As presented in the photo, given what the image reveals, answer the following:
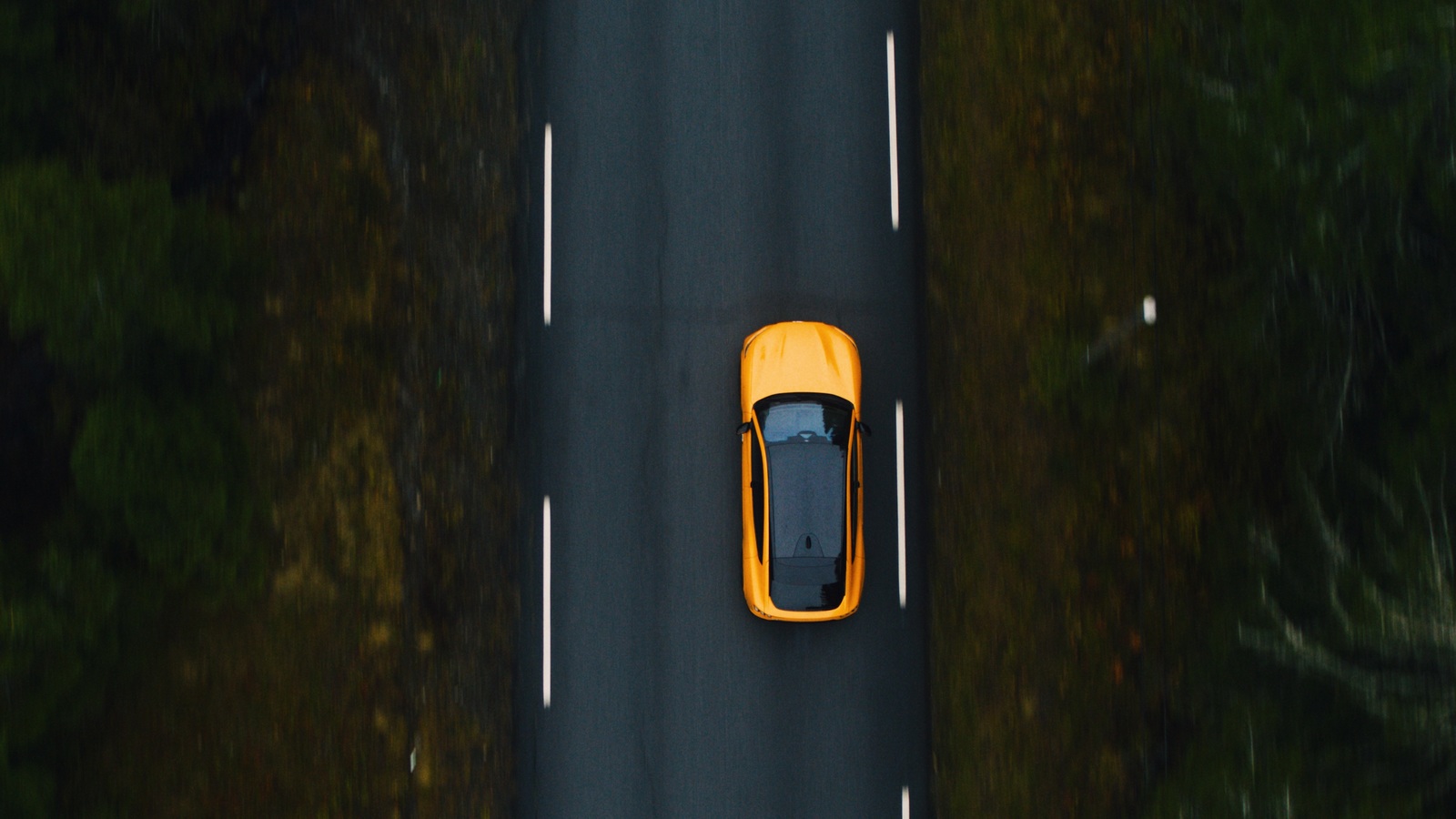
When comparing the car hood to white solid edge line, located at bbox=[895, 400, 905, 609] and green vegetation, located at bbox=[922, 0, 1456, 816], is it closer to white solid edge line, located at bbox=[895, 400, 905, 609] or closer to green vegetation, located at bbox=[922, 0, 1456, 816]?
white solid edge line, located at bbox=[895, 400, 905, 609]

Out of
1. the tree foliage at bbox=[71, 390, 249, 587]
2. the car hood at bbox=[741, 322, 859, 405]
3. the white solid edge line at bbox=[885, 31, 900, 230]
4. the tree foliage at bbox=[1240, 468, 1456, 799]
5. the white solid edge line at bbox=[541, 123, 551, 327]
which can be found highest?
the white solid edge line at bbox=[885, 31, 900, 230]

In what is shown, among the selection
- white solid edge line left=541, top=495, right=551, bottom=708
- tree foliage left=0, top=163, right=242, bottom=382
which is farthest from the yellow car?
tree foliage left=0, top=163, right=242, bottom=382

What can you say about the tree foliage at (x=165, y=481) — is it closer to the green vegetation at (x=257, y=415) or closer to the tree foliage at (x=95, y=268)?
the green vegetation at (x=257, y=415)

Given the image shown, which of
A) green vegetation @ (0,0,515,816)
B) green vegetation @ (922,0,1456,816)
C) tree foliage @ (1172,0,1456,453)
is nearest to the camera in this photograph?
tree foliage @ (1172,0,1456,453)

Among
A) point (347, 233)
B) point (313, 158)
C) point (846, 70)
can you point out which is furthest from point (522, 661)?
point (846, 70)

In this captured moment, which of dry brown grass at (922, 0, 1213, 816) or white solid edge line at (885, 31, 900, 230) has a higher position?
white solid edge line at (885, 31, 900, 230)

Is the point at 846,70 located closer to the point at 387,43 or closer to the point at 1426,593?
the point at 387,43

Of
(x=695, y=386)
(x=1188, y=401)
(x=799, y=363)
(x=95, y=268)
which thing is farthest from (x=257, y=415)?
(x=1188, y=401)
